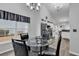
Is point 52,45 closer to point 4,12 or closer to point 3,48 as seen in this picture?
point 3,48

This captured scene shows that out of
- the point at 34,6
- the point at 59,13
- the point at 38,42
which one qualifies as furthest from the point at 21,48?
the point at 59,13

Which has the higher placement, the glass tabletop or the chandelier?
the chandelier

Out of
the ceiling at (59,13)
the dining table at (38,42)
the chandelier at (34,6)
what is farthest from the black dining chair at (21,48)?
the ceiling at (59,13)

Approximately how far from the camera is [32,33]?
6.83 feet

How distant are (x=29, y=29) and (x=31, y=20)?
20cm

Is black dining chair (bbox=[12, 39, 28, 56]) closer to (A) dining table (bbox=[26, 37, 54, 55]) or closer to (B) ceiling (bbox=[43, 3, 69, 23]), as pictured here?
(A) dining table (bbox=[26, 37, 54, 55])

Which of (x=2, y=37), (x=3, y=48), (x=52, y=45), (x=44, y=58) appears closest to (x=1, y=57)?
(x=3, y=48)

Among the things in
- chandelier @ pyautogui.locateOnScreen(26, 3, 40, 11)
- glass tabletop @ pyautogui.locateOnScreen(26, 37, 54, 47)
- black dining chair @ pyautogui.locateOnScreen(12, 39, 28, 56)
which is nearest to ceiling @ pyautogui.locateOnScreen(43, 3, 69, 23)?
chandelier @ pyautogui.locateOnScreen(26, 3, 40, 11)

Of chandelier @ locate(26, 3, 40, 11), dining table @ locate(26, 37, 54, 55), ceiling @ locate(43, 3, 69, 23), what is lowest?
dining table @ locate(26, 37, 54, 55)

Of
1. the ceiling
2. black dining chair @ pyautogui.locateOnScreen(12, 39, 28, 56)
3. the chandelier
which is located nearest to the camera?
black dining chair @ pyautogui.locateOnScreen(12, 39, 28, 56)

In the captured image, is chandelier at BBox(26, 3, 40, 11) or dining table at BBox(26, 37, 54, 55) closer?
chandelier at BBox(26, 3, 40, 11)

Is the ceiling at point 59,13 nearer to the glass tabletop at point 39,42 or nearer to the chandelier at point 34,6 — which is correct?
the chandelier at point 34,6

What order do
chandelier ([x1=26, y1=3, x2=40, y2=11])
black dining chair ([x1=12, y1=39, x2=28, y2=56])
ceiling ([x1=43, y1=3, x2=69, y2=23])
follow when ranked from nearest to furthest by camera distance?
black dining chair ([x1=12, y1=39, x2=28, y2=56])
chandelier ([x1=26, y1=3, x2=40, y2=11])
ceiling ([x1=43, y1=3, x2=69, y2=23])

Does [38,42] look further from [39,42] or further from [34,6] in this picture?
[34,6]
